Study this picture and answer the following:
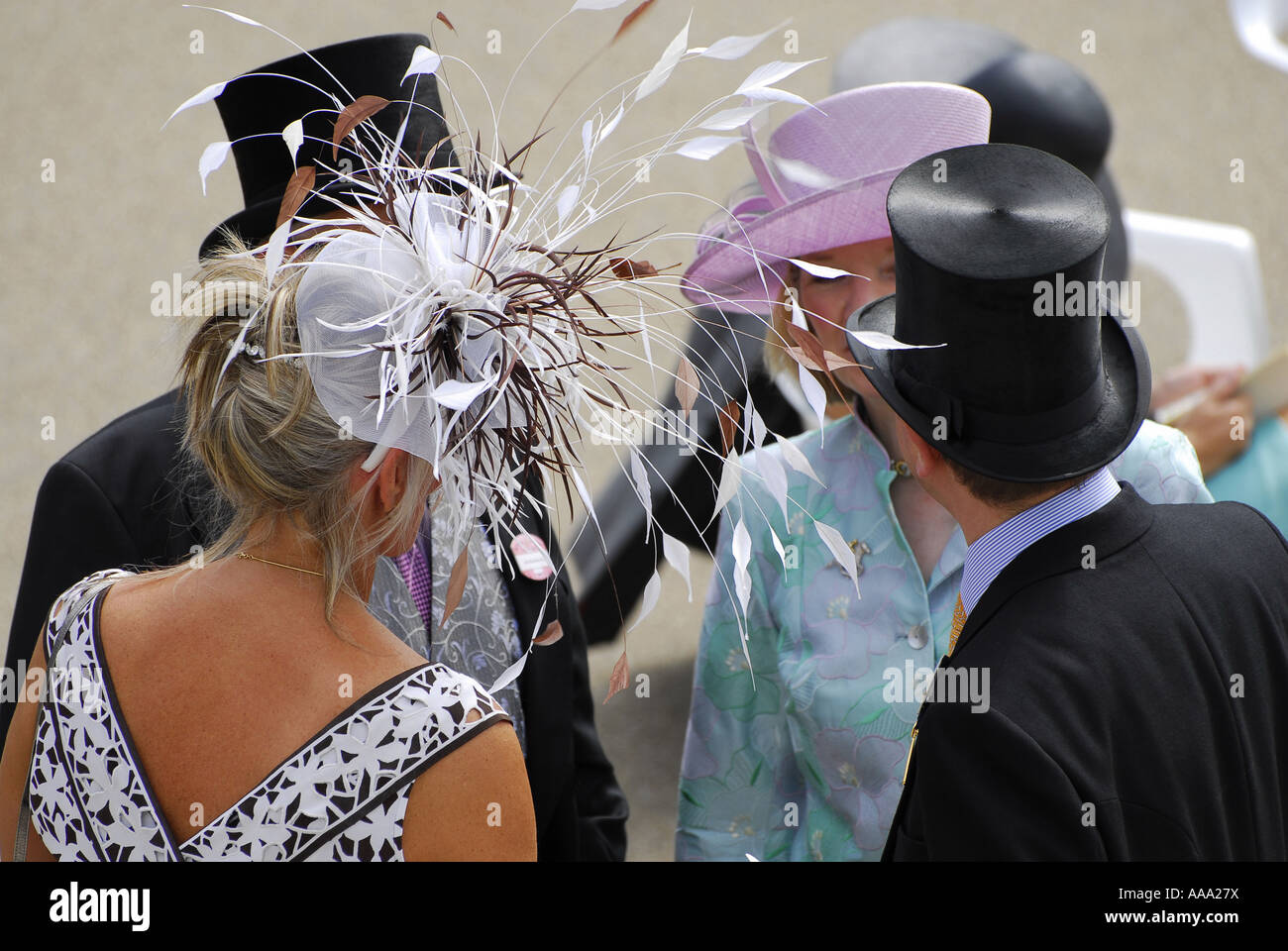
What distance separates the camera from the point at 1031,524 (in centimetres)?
139

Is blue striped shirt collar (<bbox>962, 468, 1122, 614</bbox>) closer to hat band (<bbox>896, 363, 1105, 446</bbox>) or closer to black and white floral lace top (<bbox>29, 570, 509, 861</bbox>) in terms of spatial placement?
hat band (<bbox>896, 363, 1105, 446</bbox>)

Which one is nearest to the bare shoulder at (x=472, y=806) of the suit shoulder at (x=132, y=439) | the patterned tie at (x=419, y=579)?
the patterned tie at (x=419, y=579)

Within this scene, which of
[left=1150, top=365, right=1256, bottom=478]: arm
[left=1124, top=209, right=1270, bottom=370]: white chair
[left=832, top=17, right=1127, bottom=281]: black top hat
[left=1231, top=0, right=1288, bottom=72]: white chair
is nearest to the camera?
[left=1150, top=365, right=1256, bottom=478]: arm

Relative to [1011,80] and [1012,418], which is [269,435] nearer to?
[1012,418]

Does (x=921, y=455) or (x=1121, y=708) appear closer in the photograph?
(x=1121, y=708)

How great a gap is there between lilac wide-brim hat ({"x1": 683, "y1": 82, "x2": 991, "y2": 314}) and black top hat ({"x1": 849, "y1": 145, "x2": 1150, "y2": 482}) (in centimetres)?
36

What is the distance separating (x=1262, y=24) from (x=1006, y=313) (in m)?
3.95

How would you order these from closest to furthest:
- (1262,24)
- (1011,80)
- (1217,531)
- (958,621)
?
(1217,531)
(958,621)
(1011,80)
(1262,24)

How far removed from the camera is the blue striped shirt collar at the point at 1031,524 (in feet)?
4.56

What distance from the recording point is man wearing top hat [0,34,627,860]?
1656 millimetres

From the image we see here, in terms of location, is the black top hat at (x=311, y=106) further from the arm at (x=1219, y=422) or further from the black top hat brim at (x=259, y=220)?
the arm at (x=1219, y=422)

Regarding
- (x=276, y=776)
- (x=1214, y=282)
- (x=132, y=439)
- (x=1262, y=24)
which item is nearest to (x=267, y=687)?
(x=276, y=776)

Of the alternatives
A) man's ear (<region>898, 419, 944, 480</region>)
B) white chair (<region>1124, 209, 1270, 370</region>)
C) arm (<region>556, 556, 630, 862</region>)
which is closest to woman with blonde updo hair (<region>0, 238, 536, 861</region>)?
man's ear (<region>898, 419, 944, 480</region>)

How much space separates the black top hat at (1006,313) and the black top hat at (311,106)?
70 cm
